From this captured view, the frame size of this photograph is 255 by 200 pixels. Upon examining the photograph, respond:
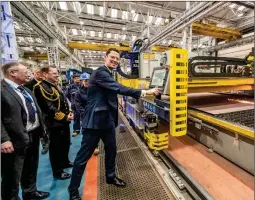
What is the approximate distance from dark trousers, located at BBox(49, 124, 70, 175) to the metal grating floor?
0.73 metres

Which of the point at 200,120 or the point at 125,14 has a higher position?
the point at 125,14

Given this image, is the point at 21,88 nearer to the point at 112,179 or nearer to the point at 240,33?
the point at 112,179

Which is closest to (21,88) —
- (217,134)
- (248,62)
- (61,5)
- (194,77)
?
(194,77)

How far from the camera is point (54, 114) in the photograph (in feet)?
8.34

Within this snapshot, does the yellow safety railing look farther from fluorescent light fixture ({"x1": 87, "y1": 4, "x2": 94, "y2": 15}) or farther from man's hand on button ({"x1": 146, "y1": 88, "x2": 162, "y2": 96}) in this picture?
fluorescent light fixture ({"x1": 87, "y1": 4, "x2": 94, "y2": 15})

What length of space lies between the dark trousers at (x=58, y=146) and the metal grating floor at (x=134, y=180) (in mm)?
731

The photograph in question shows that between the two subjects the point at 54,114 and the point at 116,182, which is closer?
the point at 116,182

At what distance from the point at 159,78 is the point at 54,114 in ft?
5.92

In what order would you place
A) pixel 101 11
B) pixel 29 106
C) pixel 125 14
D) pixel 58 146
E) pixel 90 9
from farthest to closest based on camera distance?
pixel 125 14 < pixel 101 11 < pixel 90 9 < pixel 58 146 < pixel 29 106

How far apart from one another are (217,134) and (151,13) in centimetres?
734

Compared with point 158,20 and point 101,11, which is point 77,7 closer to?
point 101,11

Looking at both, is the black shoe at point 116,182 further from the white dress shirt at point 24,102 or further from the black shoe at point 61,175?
the white dress shirt at point 24,102

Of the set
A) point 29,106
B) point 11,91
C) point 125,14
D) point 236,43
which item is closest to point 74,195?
point 29,106

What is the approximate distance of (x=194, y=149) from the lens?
3.12 metres
